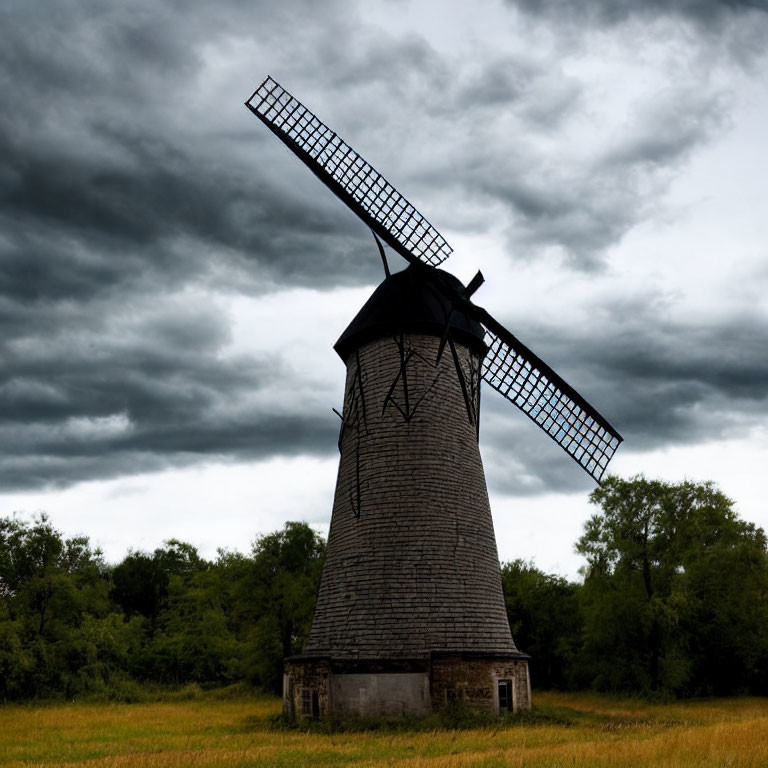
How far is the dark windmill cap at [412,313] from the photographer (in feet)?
70.2

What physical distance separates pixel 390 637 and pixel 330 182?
1394 cm

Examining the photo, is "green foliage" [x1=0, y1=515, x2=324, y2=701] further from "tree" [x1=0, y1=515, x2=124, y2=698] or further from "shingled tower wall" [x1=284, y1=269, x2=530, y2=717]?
"shingled tower wall" [x1=284, y1=269, x2=530, y2=717]

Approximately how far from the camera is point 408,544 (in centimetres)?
1912

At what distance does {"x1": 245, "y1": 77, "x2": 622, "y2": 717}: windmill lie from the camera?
59.4 feet

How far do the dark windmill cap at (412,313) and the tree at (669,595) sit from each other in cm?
1604

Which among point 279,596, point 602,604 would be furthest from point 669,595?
point 279,596

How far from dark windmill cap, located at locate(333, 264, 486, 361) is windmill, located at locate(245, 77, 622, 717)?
0.05 metres

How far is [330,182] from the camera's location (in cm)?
2288

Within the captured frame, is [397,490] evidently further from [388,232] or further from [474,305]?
[388,232]

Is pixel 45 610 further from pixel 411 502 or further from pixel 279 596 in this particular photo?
pixel 411 502

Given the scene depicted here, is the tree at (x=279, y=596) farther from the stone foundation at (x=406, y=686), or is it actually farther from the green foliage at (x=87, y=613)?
the stone foundation at (x=406, y=686)

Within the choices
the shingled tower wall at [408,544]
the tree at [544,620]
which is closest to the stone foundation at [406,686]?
the shingled tower wall at [408,544]

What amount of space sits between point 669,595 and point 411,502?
19312 millimetres

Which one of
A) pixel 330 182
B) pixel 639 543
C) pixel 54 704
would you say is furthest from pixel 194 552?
pixel 330 182
